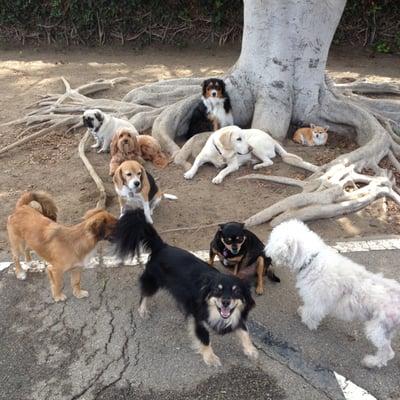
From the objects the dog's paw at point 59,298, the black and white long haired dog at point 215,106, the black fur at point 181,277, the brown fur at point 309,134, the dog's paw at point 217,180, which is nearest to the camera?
the black fur at point 181,277

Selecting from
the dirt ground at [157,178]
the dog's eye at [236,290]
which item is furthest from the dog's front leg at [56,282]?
the dog's eye at [236,290]

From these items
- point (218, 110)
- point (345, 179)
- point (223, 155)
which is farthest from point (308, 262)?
point (218, 110)

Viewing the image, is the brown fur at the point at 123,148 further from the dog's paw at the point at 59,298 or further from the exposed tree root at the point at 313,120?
the dog's paw at the point at 59,298

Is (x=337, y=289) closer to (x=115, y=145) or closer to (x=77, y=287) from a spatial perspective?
(x=77, y=287)

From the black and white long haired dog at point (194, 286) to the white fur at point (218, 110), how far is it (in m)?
3.89

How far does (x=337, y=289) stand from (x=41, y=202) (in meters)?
2.93

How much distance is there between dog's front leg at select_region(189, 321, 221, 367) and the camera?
329 centimetres

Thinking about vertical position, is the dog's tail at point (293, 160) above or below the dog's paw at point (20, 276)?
above

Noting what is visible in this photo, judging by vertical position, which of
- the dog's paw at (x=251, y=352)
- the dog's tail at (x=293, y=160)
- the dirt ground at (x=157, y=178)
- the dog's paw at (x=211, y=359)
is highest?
the dog's tail at (x=293, y=160)

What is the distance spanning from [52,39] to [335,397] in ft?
44.5

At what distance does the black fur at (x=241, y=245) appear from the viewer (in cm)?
395

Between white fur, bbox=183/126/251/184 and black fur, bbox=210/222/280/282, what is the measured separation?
197cm

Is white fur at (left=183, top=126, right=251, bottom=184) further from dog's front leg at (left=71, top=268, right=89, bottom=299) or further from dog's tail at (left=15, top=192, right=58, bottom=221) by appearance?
dog's front leg at (left=71, top=268, right=89, bottom=299)

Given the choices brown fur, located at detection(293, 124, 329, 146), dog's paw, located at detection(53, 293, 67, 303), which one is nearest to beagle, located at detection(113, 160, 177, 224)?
dog's paw, located at detection(53, 293, 67, 303)
